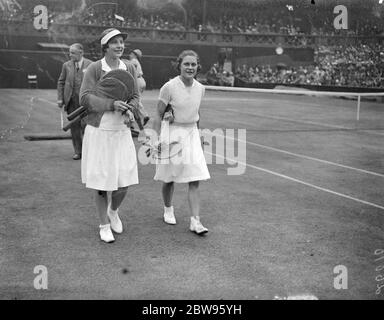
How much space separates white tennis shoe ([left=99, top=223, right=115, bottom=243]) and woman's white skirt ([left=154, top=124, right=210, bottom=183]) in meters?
0.89

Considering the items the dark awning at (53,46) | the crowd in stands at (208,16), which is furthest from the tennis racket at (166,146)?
the crowd in stands at (208,16)

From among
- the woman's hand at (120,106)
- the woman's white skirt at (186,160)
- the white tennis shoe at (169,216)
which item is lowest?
the white tennis shoe at (169,216)

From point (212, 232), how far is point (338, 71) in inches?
1020

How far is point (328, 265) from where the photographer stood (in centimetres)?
475

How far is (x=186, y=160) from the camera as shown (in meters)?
5.65

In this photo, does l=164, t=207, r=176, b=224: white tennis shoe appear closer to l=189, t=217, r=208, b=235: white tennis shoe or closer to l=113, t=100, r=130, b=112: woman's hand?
l=189, t=217, r=208, b=235: white tennis shoe

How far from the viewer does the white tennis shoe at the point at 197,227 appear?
554 cm

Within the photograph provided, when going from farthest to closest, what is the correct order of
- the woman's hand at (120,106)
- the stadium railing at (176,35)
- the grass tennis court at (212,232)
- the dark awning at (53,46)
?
the stadium railing at (176,35) < the dark awning at (53,46) < the woman's hand at (120,106) < the grass tennis court at (212,232)

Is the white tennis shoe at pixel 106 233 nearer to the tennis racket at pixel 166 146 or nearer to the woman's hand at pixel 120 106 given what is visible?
the tennis racket at pixel 166 146

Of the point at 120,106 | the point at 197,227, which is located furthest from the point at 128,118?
the point at 197,227

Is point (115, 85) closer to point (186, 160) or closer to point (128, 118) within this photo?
point (128, 118)

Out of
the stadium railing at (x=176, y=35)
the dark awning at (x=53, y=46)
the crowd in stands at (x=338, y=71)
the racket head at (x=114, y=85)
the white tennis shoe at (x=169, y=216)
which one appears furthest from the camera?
the stadium railing at (x=176, y=35)
